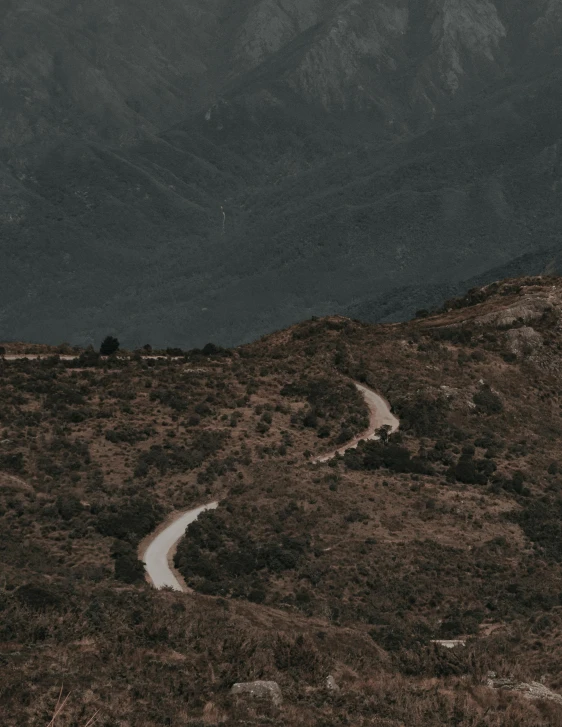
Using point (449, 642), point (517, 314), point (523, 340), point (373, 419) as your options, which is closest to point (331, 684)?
point (449, 642)

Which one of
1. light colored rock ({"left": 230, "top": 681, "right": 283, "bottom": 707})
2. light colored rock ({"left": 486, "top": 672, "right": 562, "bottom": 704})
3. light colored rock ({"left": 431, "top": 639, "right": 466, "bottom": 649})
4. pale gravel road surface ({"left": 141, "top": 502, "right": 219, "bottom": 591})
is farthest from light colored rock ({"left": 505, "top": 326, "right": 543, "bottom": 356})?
light colored rock ({"left": 230, "top": 681, "right": 283, "bottom": 707})

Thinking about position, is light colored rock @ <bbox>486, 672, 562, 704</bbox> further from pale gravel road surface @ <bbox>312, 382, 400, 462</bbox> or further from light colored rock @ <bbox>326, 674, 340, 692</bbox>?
pale gravel road surface @ <bbox>312, 382, 400, 462</bbox>

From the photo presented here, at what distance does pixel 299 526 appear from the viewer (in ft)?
209

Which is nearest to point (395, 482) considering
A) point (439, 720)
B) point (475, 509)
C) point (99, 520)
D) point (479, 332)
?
point (475, 509)

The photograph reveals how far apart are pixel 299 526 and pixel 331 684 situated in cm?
2372

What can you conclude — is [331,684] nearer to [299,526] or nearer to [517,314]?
[299,526]

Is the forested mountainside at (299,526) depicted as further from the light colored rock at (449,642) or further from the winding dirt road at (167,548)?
the winding dirt road at (167,548)

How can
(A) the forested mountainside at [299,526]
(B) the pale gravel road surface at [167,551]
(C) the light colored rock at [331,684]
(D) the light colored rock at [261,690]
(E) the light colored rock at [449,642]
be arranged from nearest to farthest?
1. (D) the light colored rock at [261,690]
2. (A) the forested mountainside at [299,526]
3. (C) the light colored rock at [331,684]
4. (E) the light colored rock at [449,642]
5. (B) the pale gravel road surface at [167,551]

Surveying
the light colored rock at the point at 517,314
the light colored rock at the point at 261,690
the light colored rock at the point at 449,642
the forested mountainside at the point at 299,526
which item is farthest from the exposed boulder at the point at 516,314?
the light colored rock at the point at 261,690

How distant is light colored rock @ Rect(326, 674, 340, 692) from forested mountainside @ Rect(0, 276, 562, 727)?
0.13 metres

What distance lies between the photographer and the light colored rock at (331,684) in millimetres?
39594

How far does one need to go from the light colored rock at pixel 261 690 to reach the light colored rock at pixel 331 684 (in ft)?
5.36

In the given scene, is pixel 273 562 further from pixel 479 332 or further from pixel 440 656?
pixel 479 332

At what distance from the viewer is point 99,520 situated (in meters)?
62.4
